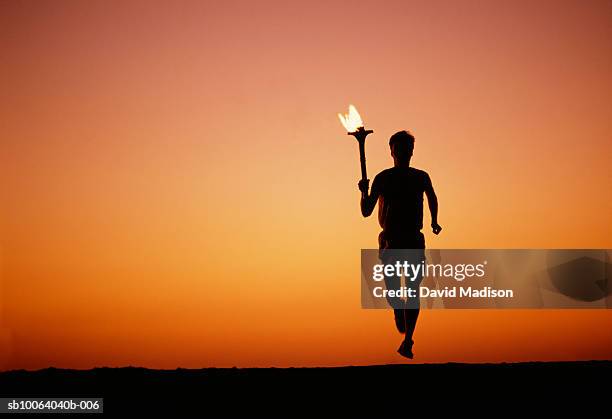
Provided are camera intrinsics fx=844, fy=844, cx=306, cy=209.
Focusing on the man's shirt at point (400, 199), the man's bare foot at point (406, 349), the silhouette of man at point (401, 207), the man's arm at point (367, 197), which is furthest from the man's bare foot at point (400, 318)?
the man's arm at point (367, 197)

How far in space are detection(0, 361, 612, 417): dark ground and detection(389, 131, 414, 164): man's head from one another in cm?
276

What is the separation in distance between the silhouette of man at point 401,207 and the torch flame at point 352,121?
0.46 m

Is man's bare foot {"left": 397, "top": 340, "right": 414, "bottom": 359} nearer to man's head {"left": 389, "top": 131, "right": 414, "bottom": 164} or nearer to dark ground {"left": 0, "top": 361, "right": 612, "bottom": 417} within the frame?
dark ground {"left": 0, "top": 361, "right": 612, "bottom": 417}

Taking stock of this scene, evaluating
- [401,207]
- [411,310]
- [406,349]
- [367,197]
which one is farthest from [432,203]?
[406,349]

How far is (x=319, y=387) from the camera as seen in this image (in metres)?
8.26

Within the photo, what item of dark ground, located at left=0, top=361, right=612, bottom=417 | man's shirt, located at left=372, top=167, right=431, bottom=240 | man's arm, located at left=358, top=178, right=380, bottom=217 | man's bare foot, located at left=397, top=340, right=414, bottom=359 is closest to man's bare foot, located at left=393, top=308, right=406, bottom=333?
man's bare foot, located at left=397, top=340, right=414, bottom=359

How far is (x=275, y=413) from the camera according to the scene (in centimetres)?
728

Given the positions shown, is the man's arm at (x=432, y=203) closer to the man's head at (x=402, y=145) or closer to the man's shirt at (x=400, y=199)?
the man's shirt at (x=400, y=199)

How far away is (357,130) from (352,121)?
20 cm

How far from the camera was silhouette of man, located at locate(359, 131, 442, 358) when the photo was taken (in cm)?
1062

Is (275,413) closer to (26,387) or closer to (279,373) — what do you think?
(279,373)

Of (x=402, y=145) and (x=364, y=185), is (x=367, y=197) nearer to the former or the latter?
(x=364, y=185)

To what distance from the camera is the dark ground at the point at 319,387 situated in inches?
296

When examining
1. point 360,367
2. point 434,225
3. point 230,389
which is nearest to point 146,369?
point 230,389
